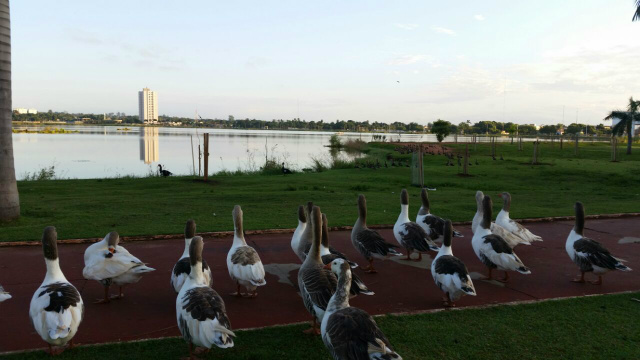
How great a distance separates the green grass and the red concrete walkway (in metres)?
0.52

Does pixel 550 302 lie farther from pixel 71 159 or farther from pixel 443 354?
pixel 71 159

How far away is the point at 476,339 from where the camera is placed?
537cm

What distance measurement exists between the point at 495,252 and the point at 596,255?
1.70 meters

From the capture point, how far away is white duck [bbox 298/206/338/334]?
5573 mm

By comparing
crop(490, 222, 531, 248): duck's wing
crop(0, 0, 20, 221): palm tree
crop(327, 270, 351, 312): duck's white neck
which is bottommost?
crop(490, 222, 531, 248): duck's wing

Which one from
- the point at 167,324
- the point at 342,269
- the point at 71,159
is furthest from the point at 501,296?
the point at 71,159

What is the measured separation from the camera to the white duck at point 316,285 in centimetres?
557

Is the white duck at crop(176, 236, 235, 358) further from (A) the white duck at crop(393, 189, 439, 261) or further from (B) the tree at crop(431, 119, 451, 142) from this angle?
(B) the tree at crop(431, 119, 451, 142)

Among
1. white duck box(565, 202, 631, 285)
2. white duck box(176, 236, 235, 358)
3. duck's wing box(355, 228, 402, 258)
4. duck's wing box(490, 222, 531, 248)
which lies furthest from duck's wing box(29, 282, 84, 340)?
white duck box(565, 202, 631, 285)

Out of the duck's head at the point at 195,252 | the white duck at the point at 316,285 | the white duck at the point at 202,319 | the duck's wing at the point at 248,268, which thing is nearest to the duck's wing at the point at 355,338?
the white duck at the point at 316,285

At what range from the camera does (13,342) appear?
530 centimetres

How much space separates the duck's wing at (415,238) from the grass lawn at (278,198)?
3253 mm

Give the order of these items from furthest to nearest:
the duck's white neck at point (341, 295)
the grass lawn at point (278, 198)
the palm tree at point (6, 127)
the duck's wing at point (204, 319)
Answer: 1. the grass lawn at point (278, 198)
2. the palm tree at point (6, 127)
3. the duck's white neck at point (341, 295)
4. the duck's wing at point (204, 319)

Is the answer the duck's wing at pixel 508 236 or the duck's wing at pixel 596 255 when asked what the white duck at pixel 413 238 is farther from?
the duck's wing at pixel 596 255
